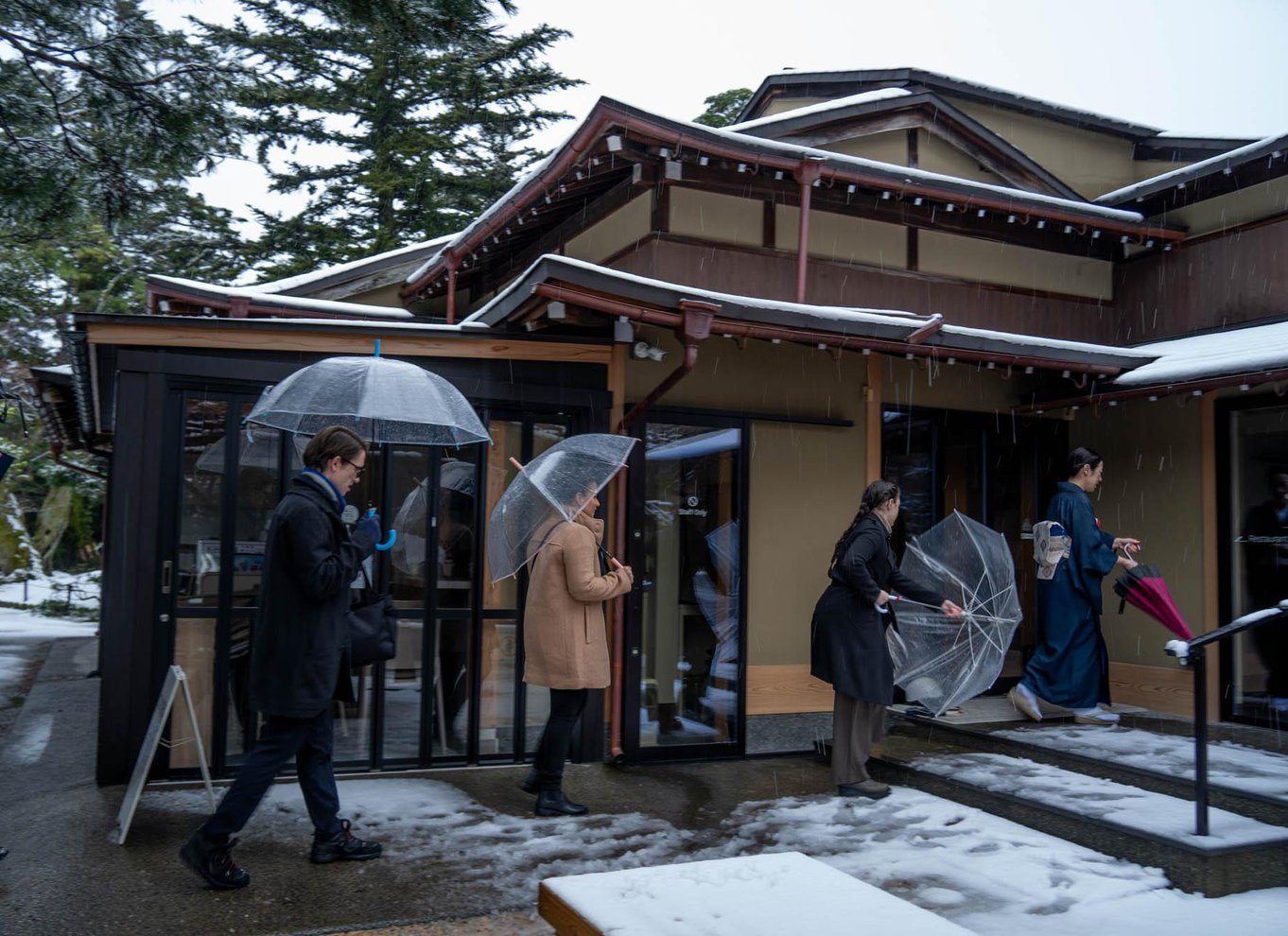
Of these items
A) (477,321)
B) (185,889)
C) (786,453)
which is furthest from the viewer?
(786,453)

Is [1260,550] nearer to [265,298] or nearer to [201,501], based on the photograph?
[201,501]

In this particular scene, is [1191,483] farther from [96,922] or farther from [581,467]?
[96,922]

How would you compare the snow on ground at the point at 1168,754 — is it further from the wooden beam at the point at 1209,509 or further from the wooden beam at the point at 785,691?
the wooden beam at the point at 785,691

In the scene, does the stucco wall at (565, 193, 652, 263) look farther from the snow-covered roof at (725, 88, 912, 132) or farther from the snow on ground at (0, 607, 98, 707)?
the snow on ground at (0, 607, 98, 707)

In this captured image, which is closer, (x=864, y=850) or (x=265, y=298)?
(x=864, y=850)

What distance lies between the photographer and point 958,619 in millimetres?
6664

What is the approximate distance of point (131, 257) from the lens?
19734 millimetres

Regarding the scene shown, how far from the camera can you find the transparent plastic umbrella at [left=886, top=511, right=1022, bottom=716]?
662 cm

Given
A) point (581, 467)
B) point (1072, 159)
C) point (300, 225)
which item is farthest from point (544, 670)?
point (300, 225)

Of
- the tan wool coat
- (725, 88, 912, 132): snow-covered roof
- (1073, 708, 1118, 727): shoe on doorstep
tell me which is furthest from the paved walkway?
(725, 88, 912, 132): snow-covered roof

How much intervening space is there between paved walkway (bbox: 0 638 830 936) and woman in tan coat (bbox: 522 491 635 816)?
0.99 ft

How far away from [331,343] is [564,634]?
236cm

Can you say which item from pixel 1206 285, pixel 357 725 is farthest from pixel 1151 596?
pixel 1206 285

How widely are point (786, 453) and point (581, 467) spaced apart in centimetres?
271
